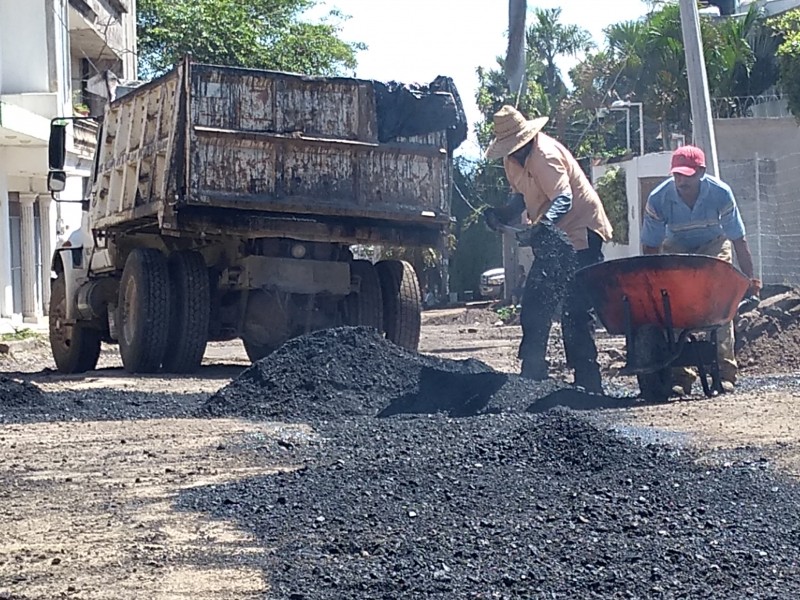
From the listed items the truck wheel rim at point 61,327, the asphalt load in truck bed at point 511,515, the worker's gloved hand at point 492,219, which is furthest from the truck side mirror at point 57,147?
the asphalt load in truck bed at point 511,515

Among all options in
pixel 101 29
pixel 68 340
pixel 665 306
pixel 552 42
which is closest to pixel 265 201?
pixel 68 340

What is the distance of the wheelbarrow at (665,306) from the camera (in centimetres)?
895

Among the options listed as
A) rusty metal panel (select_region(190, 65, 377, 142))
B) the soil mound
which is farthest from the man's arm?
rusty metal panel (select_region(190, 65, 377, 142))

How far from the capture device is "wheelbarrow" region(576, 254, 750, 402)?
352 inches

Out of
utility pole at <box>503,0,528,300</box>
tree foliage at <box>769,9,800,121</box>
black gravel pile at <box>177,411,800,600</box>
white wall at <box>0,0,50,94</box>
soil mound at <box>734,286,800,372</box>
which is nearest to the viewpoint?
black gravel pile at <box>177,411,800,600</box>

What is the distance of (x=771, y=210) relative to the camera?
2002 cm

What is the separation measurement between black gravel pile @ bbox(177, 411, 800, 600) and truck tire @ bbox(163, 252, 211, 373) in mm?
5806

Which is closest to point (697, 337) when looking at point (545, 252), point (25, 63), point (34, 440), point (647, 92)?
point (545, 252)

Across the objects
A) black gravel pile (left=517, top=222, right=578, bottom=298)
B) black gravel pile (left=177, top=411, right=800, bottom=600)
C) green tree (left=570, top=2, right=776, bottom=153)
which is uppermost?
green tree (left=570, top=2, right=776, bottom=153)

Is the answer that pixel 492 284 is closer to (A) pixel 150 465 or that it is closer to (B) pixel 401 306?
(B) pixel 401 306

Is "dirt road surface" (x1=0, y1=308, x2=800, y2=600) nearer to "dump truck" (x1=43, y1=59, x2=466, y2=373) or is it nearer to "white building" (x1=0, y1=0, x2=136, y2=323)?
"dump truck" (x1=43, y1=59, x2=466, y2=373)

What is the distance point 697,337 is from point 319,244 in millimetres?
4505

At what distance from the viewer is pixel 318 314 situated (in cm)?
1366

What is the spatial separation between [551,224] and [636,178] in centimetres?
2051
